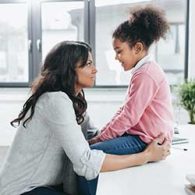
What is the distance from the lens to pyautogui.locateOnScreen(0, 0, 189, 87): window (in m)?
3.80

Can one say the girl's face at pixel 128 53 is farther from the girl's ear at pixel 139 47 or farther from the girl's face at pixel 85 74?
the girl's face at pixel 85 74

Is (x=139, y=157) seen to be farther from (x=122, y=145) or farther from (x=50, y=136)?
(x=50, y=136)

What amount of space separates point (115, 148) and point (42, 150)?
11.1 inches

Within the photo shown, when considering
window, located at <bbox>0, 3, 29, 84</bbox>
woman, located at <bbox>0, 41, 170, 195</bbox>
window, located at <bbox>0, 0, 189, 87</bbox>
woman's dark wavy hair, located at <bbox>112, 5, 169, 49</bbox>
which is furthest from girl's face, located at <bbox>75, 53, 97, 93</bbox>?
window, located at <bbox>0, 3, 29, 84</bbox>

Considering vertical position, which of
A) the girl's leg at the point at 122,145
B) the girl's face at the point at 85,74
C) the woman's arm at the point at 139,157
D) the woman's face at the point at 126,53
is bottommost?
the woman's arm at the point at 139,157

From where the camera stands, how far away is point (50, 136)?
4.42ft

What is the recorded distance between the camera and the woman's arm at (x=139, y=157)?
1.29 metres

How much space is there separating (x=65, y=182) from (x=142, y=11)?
0.84 m

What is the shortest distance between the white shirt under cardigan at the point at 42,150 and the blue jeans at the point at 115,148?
0.21 ft

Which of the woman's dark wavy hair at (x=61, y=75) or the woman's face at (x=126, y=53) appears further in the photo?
the woman's face at (x=126, y=53)

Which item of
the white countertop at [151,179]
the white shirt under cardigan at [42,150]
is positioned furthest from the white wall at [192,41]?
the white shirt under cardigan at [42,150]

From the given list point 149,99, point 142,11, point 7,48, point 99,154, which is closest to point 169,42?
point 7,48

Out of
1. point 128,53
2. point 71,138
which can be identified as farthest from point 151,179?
point 128,53

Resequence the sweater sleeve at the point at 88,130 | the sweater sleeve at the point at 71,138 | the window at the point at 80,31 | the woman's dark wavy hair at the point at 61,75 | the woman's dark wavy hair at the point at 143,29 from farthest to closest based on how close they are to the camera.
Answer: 1. the window at the point at 80,31
2. the sweater sleeve at the point at 88,130
3. the woman's dark wavy hair at the point at 143,29
4. the woman's dark wavy hair at the point at 61,75
5. the sweater sleeve at the point at 71,138
